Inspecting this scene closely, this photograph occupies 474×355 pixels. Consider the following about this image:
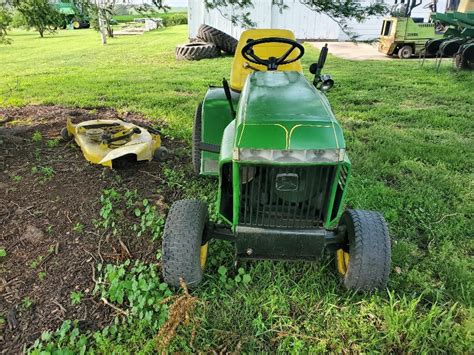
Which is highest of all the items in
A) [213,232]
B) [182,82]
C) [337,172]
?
[337,172]

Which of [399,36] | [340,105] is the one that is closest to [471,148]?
[340,105]

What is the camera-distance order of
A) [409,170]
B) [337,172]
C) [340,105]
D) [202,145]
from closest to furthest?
[337,172] → [202,145] → [409,170] → [340,105]

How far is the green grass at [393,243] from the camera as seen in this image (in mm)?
2061

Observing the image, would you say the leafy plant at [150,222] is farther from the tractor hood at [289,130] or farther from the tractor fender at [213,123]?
the tractor hood at [289,130]

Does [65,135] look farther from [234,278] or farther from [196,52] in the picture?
[196,52]

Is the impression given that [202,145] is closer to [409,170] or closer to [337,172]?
[337,172]

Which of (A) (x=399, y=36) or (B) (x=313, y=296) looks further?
(A) (x=399, y=36)

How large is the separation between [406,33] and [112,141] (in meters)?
10.1

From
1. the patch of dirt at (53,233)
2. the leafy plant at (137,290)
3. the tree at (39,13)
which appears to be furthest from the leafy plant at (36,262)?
the tree at (39,13)

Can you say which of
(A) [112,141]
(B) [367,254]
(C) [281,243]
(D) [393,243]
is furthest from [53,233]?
(D) [393,243]

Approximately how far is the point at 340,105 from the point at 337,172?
4.39 meters

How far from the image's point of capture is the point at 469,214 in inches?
126

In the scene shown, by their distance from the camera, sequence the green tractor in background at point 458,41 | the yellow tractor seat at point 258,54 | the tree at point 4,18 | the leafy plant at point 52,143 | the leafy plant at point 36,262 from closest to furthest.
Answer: the leafy plant at point 36,262, the yellow tractor seat at point 258,54, the tree at point 4,18, the leafy plant at point 52,143, the green tractor in background at point 458,41

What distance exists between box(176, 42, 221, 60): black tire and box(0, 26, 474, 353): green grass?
3.44m
